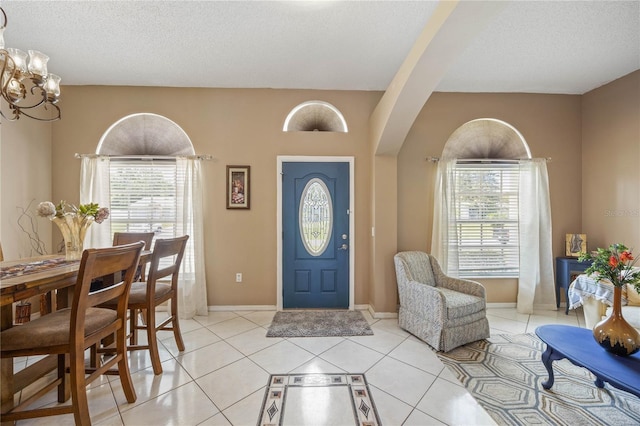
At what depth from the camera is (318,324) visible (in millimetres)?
3021

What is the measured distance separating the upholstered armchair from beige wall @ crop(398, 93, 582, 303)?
538mm

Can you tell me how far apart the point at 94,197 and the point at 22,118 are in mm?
1138

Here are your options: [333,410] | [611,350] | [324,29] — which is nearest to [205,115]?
[324,29]

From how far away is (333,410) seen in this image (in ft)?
5.63

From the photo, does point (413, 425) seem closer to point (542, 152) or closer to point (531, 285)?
point (531, 285)

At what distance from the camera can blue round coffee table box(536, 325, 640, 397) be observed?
4.81ft

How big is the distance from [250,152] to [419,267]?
2600 millimetres

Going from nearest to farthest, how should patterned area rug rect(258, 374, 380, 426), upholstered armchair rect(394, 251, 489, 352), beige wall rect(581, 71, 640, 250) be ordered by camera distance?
patterned area rug rect(258, 374, 380, 426) → upholstered armchair rect(394, 251, 489, 352) → beige wall rect(581, 71, 640, 250)

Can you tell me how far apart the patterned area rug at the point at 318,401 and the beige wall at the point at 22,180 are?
3407mm

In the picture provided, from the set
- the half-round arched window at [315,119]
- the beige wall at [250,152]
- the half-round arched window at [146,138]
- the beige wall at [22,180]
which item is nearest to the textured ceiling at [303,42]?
the beige wall at [250,152]

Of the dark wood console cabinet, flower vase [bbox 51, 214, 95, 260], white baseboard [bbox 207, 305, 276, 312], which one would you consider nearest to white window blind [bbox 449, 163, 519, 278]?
the dark wood console cabinet

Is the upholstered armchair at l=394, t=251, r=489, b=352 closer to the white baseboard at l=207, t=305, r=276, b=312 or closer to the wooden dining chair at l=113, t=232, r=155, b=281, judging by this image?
the white baseboard at l=207, t=305, r=276, b=312

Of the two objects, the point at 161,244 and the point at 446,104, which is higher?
the point at 446,104

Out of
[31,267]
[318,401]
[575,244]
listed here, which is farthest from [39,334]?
[575,244]
